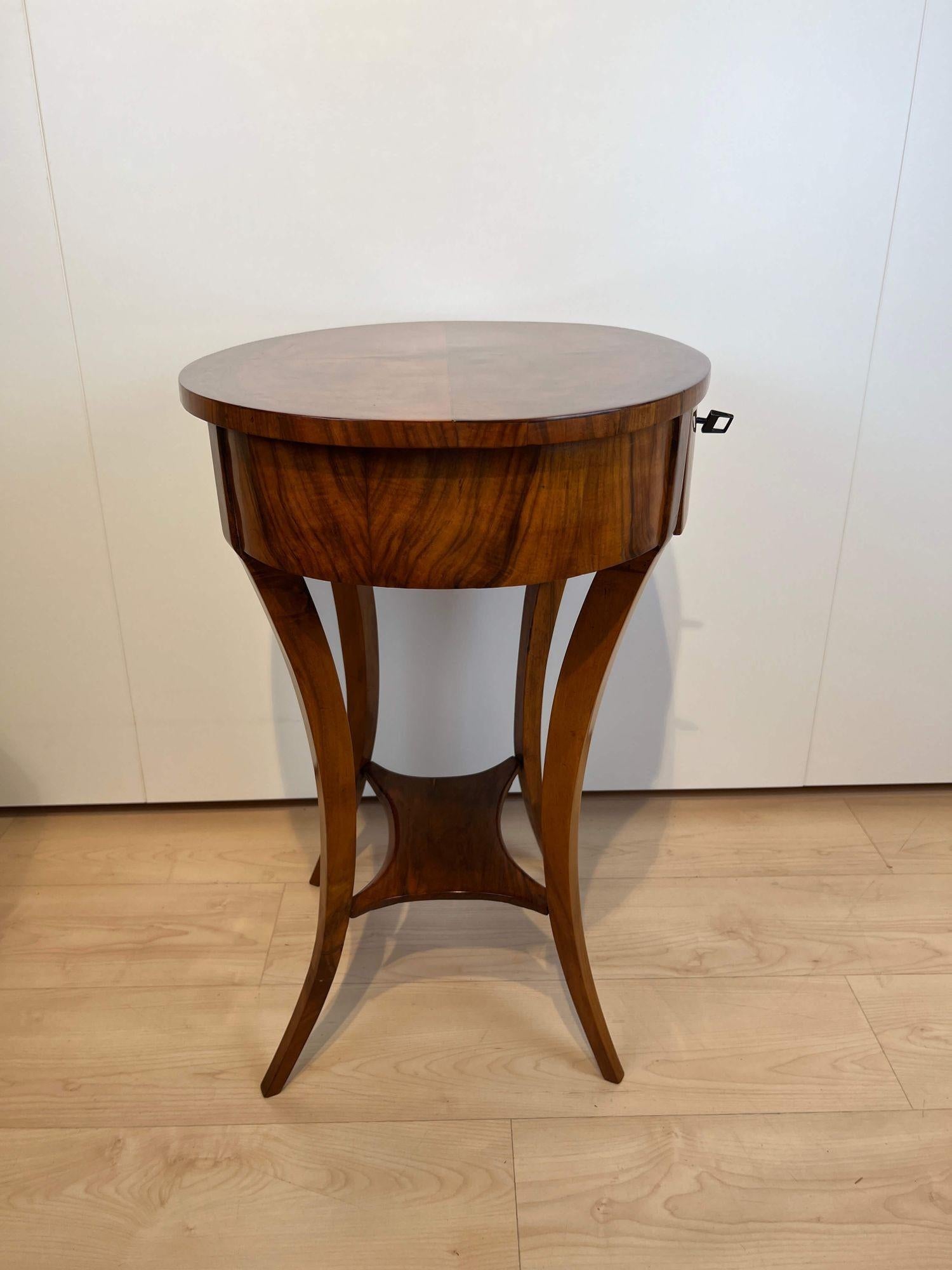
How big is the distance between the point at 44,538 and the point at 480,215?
3.05ft

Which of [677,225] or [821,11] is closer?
[821,11]

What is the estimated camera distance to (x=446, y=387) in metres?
0.94

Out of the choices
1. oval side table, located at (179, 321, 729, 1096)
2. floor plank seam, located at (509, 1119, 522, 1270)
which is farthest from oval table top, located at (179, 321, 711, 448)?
floor plank seam, located at (509, 1119, 522, 1270)

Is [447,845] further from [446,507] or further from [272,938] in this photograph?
[446,507]

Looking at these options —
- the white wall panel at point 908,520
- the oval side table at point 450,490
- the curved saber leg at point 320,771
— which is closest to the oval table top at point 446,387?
the oval side table at point 450,490

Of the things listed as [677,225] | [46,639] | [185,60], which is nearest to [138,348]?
[185,60]

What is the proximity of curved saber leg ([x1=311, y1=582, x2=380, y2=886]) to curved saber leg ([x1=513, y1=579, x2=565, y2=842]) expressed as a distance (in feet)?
0.85

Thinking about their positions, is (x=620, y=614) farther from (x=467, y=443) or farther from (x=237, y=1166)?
(x=237, y=1166)

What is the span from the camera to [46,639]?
168 centimetres

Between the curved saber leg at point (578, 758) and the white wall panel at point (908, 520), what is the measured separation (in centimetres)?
76

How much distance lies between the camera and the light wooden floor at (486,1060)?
1.09 meters

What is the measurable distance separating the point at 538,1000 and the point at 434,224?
1.21 m

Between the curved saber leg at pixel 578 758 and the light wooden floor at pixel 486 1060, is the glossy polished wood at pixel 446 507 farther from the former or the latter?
the light wooden floor at pixel 486 1060

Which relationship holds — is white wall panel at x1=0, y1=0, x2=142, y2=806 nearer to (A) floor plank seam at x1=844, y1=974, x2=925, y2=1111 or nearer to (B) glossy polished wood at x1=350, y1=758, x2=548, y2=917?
(B) glossy polished wood at x1=350, y1=758, x2=548, y2=917
